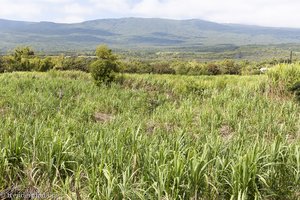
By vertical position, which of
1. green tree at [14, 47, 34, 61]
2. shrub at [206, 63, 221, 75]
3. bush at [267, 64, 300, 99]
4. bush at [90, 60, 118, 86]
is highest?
bush at [267, 64, 300, 99]

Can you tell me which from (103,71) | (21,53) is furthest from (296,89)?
(21,53)

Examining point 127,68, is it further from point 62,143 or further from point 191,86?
point 62,143

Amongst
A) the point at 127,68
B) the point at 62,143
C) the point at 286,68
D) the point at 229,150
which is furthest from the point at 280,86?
the point at 127,68

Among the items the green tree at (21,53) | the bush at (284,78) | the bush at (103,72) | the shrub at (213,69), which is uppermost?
the bush at (284,78)

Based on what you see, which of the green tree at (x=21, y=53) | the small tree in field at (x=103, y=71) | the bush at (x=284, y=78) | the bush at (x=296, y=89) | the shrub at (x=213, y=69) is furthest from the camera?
the green tree at (x=21, y=53)

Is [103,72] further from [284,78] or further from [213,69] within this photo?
[213,69]

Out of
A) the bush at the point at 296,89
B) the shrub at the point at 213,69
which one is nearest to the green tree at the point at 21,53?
the shrub at the point at 213,69

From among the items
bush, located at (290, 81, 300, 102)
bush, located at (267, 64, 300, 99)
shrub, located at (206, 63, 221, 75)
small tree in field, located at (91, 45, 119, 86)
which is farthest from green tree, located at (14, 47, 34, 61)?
bush, located at (290, 81, 300, 102)

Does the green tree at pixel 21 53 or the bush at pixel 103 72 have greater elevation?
the bush at pixel 103 72

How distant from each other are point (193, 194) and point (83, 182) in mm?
1227

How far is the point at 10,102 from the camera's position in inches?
338

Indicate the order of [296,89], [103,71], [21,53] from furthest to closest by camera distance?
[21,53], [103,71], [296,89]

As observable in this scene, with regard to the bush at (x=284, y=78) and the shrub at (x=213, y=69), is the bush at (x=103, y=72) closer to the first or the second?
the bush at (x=284, y=78)

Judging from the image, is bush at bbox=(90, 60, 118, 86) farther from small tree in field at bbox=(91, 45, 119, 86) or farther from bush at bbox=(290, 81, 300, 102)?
bush at bbox=(290, 81, 300, 102)
